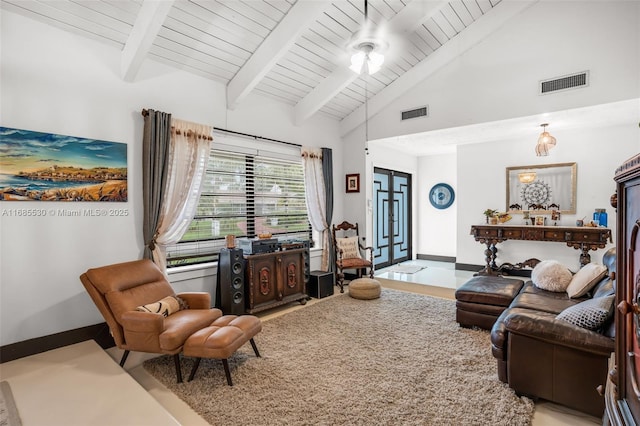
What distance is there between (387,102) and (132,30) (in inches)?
147

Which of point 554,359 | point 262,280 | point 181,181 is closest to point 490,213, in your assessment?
point 554,359

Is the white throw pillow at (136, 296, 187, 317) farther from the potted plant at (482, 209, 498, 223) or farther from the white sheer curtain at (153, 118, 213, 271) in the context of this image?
the potted plant at (482, 209, 498, 223)

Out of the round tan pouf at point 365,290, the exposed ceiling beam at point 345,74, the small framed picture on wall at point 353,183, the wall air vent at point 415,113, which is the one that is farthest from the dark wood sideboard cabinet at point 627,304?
the small framed picture on wall at point 353,183

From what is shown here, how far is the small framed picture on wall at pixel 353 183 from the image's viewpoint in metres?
5.99

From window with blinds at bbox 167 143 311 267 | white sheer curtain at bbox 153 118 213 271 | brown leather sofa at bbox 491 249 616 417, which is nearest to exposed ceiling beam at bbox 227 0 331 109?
white sheer curtain at bbox 153 118 213 271

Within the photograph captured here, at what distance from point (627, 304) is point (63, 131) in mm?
4009

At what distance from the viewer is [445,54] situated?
4836mm

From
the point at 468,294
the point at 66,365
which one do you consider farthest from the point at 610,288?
the point at 66,365

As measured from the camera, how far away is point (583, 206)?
526cm

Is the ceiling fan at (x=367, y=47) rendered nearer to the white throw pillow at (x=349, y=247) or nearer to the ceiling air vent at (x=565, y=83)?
the ceiling air vent at (x=565, y=83)

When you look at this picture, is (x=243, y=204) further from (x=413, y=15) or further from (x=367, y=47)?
(x=413, y=15)

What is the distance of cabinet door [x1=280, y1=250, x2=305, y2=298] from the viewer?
4473 mm

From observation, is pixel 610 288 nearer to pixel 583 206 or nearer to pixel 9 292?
pixel 583 206

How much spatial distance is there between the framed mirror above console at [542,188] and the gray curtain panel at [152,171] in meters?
5.51
